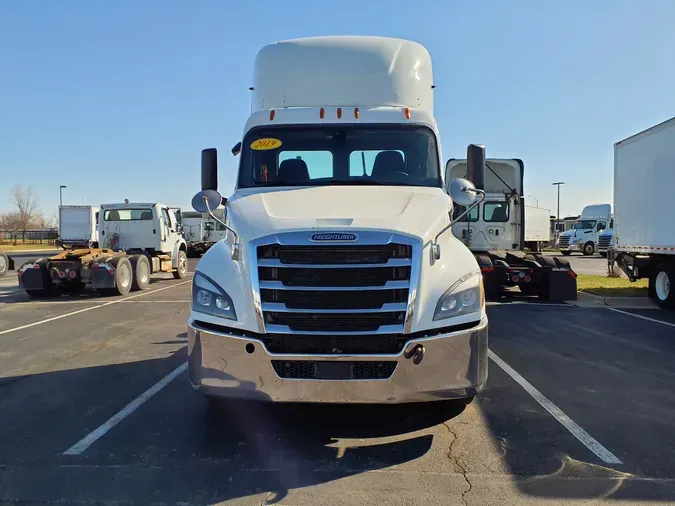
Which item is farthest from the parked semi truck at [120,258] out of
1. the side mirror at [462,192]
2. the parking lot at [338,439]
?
the side mirror at [462,192]

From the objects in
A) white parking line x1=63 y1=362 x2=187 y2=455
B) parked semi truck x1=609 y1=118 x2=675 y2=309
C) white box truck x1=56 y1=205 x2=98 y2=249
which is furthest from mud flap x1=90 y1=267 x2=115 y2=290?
white box truck x1=56 y1=205 x2=98 y2=249

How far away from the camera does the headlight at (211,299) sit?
412 cm

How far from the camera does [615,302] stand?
13109mm

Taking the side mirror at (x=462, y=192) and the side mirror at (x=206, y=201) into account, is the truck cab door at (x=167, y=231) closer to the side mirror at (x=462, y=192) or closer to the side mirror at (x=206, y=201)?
the side mirror at (x=206, y=201)

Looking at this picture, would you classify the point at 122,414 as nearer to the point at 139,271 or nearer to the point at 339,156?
the point at 339,156

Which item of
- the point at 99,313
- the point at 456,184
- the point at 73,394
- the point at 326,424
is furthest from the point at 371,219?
the point at 99,313

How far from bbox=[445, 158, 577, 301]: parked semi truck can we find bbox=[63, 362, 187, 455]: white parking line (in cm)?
842

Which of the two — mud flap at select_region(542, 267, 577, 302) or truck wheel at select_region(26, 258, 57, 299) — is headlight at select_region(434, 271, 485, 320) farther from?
truck wheel at select_region(26, 258, 57, 299)

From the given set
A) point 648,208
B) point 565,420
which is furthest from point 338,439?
point 648,208

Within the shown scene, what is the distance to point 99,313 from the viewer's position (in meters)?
11.9

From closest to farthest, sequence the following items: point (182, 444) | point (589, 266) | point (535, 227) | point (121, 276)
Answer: point (182, 444)
point (121, 276)
point (535, 227)
point (589, 266)

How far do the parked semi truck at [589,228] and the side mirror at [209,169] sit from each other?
118ft

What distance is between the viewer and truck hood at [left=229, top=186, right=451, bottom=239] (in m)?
4.23

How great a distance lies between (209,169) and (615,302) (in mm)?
10784
